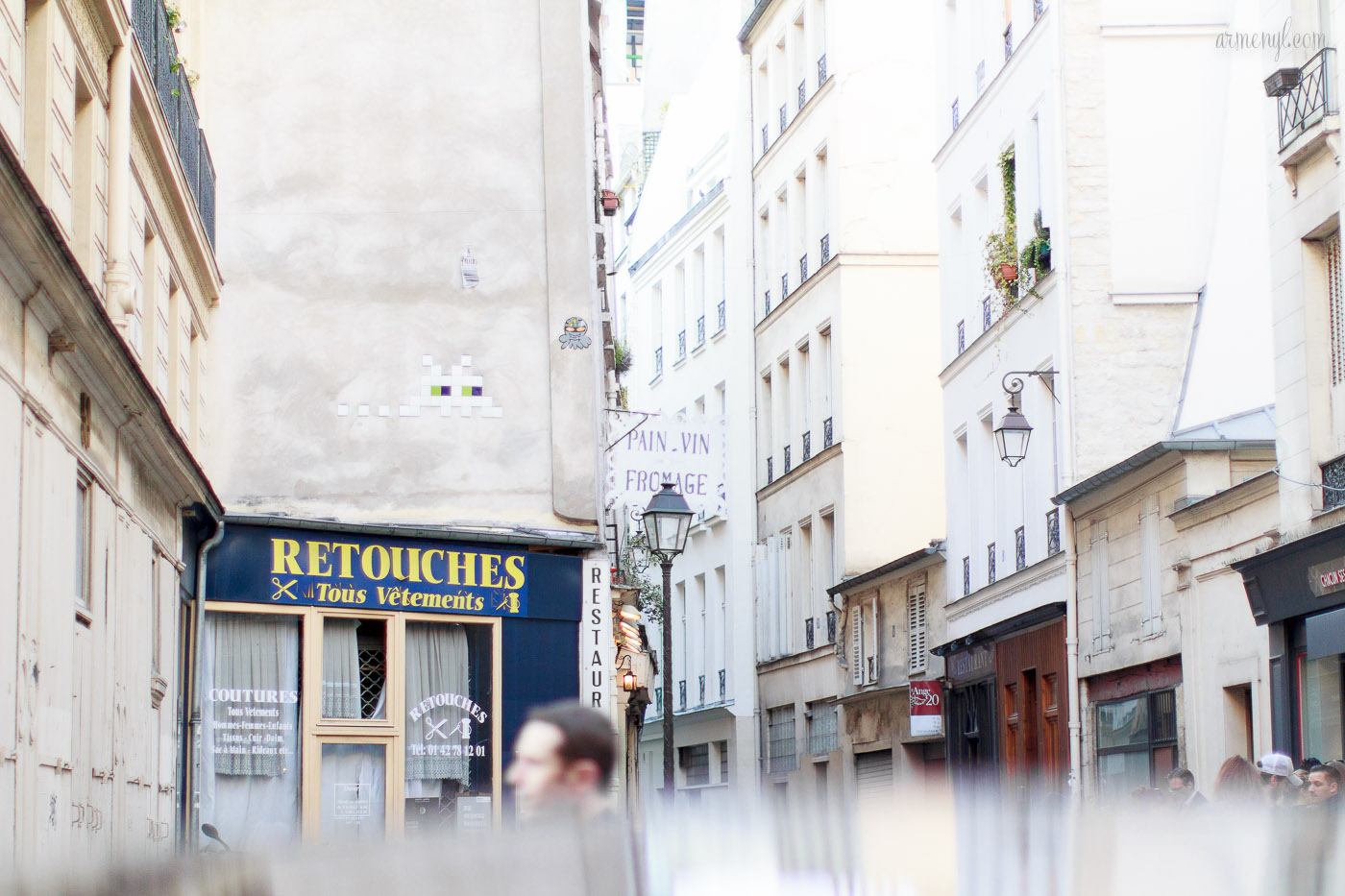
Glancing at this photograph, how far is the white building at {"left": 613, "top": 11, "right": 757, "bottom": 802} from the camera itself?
42.0 metres

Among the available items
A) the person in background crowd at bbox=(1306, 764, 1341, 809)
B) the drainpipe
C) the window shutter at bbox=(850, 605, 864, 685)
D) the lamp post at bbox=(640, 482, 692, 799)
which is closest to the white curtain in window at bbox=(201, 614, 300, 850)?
the drainpipe

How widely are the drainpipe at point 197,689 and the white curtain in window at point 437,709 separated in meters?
2.00

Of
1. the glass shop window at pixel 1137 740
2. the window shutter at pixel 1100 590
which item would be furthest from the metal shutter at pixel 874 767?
the window shutter at pixel 1100 590

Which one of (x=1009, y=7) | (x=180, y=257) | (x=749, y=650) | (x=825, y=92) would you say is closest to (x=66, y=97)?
(x=180, y=257)

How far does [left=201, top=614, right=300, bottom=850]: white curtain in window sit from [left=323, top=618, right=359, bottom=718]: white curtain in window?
299mm

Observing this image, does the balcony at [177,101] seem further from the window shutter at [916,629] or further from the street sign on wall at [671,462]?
the window shutter at [916,629]

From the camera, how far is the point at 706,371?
148 feet

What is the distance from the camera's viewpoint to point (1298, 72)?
1648cm

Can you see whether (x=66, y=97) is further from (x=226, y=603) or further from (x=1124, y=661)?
(x=1124, y=661)

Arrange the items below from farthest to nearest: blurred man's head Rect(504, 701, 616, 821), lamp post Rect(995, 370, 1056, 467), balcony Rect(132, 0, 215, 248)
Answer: lamp post Rect(995, 370, 1056, 467) → balcony Rect(132, 0, 215, 248) → blurred man's head Rect(504, 701, 616, 821)

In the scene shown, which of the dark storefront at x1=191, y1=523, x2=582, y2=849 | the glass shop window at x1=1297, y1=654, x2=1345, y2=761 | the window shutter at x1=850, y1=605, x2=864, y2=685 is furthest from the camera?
the window shutter at x1=850, y1=605, x2=864, y2=685

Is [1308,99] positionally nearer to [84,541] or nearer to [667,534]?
[667,534]

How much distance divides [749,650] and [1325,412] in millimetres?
25344

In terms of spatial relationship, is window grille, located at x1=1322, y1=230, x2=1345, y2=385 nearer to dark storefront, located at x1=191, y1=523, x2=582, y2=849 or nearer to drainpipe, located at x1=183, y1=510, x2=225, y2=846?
dark storefront, located at x1=191, y1=523, x2=582, y2=849
